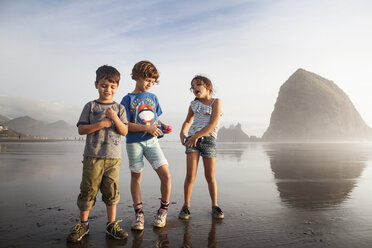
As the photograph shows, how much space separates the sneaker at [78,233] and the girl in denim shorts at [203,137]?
1217 millimetres

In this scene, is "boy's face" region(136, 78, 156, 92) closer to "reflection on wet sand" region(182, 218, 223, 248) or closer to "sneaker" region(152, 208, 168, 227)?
"sneaker" region(152, 208, 168, 227)

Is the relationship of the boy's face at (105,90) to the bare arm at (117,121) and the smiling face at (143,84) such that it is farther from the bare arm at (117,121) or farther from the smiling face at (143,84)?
the smiling face at (143,84)

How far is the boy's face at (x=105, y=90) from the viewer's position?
2.65m

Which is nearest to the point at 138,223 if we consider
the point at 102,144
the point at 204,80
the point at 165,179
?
the point at 165,179

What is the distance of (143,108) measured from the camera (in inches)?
117

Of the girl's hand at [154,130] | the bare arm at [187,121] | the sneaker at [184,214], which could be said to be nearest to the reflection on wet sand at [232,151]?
the bare arm at [187,121]

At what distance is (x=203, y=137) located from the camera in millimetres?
3352

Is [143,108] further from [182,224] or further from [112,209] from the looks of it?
[182,224]

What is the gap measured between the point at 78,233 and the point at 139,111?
55.3 inches

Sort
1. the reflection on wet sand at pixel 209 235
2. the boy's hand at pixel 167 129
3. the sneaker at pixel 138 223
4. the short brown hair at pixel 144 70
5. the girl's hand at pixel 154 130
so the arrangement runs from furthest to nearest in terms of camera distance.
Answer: the boy's hand at pixel 167 129
the short brown hair at pixel 144 70
the girl's hand at pixel 154 130
the sneaker at pixel 138 223
the reflection on wet sand at pixel 209 235

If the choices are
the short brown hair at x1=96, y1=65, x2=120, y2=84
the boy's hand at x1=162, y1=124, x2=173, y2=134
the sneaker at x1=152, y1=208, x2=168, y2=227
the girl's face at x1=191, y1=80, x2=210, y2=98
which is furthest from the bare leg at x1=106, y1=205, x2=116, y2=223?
the girl's face at x1=191, y1=80, x2=210, y2=98

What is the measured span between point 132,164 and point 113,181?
0.35 meters

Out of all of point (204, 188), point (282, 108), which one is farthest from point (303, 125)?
point (204, 188)

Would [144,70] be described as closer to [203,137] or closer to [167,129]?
[167,129]
